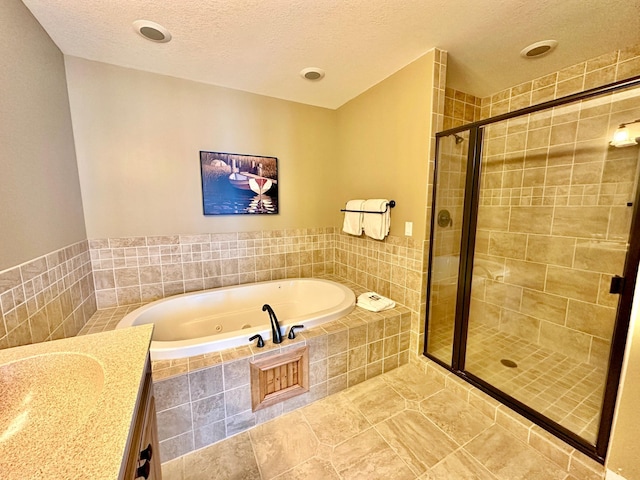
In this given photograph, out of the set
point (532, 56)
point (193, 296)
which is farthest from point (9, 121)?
point (532, 56)

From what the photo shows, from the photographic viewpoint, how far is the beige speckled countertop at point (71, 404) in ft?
1.52

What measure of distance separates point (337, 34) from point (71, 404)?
2174 mm

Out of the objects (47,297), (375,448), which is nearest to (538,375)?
(375,448)

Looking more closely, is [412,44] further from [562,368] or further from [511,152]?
[562,368]

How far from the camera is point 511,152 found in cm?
230

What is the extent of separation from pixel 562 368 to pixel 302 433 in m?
2.06

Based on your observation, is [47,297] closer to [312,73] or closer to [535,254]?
[312,73]

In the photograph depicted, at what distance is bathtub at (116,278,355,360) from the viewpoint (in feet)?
5.25

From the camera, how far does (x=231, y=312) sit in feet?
8.19

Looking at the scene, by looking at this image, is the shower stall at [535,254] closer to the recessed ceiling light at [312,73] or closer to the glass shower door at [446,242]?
the glass shower door at [446,242]

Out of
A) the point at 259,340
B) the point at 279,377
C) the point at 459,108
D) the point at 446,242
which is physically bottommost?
the point at 279,377

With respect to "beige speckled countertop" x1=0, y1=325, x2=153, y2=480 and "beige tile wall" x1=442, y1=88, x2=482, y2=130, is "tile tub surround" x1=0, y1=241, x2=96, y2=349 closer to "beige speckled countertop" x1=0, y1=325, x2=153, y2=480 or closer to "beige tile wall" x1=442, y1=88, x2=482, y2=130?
"beige speckled countertop" x1=0, y1=325, x2=153, y2=480

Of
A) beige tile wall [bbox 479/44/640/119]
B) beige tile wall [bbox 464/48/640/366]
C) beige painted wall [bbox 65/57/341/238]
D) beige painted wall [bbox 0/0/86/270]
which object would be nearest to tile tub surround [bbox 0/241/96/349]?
beige painted wall [bbox 0/0/86/270]

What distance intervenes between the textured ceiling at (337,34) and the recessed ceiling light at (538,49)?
0.15ft
